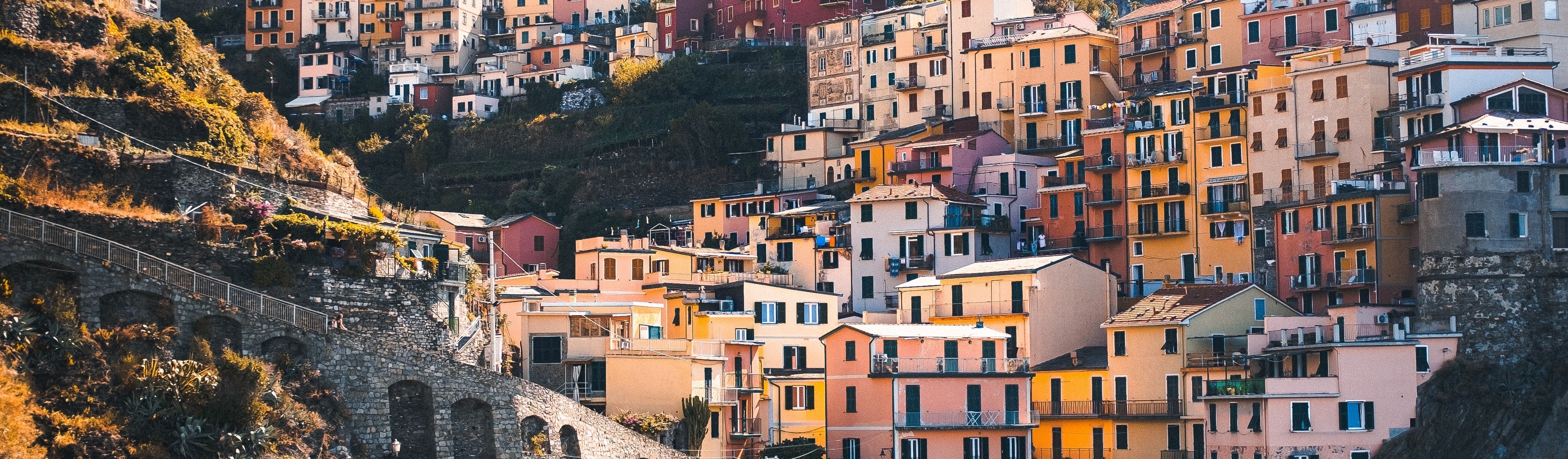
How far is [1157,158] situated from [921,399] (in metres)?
21.7

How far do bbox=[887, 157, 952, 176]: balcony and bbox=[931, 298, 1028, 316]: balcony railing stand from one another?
50.6 ft

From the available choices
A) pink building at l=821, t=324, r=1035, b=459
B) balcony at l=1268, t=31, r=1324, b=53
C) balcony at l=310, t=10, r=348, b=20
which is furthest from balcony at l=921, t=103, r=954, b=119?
balcony at l=310, t=10, r=348, b=20

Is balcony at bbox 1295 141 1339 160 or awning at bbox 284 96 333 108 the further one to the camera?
awning at bbox 284 96 333 108

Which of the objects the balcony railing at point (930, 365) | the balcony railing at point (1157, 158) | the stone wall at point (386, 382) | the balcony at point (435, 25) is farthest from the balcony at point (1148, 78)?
the balcony at point (435, 25)

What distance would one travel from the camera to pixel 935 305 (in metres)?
81.8

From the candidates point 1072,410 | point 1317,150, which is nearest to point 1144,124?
point 1317,150

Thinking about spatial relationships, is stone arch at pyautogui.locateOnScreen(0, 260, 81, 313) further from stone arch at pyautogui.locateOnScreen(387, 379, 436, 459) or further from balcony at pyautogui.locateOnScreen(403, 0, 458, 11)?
balcony at pyautogui.locateOnScreen(403, 0, 458, 11)

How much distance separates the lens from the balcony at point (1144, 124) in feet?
294

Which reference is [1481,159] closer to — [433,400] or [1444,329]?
[1444,329]

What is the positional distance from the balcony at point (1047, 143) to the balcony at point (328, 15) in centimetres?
5583

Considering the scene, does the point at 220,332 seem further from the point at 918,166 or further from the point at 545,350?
the point at 918,166

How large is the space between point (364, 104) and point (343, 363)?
7529 centimetres

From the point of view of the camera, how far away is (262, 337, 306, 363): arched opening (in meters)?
55.7

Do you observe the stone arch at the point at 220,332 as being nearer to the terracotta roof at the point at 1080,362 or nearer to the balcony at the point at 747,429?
the balcony at the point at 747,429
